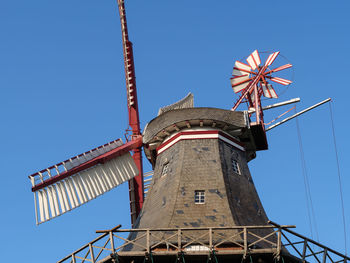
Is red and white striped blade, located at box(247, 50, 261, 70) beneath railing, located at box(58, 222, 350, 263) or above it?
above

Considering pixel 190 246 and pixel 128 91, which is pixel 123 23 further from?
pixel 190 246

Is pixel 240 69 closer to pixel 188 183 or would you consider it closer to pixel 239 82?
pixel 239 82

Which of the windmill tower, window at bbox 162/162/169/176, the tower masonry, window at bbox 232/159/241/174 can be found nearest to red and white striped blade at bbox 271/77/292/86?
the windmill tower

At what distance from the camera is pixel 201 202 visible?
22625mm

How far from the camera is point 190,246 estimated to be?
Result: 2062cm

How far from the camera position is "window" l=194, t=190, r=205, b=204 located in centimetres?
2266

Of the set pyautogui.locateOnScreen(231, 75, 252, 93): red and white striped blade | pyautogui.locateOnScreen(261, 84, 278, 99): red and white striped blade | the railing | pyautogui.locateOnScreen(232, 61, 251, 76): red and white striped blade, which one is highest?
pyautogui.locateOnScreen(232, 61, 251, 76): red and white striped blade

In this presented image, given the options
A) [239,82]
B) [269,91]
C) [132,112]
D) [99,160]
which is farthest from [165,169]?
[239,82]

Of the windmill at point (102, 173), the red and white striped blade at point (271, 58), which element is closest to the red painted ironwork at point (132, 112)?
the windmill at point (102, 173)

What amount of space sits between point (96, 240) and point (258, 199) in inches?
269

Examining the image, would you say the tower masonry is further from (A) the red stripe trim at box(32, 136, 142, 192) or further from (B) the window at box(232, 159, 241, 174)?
(A) the red stripe trim at box(32, 136, 142, 192)

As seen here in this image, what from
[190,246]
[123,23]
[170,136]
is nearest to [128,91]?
[123,23]

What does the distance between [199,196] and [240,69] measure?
30.2 feet

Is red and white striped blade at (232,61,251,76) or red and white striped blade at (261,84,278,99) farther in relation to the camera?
red and white striped blade at (232,61,251,76)
